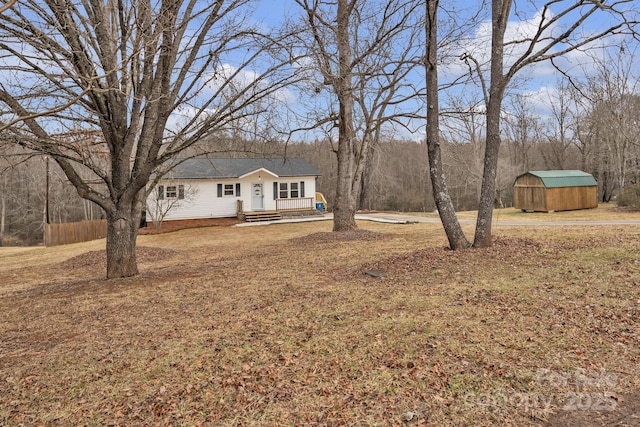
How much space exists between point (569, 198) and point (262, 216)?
17.6 metres

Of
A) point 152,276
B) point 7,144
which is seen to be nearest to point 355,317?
point 152,276

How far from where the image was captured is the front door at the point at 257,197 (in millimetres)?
25234

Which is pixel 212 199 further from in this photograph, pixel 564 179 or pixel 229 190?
pixel 564 179

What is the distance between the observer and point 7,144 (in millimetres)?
5711

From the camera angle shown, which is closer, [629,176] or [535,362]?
[535,362]

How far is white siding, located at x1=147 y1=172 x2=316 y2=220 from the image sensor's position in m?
23.3

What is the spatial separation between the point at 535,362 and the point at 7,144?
7.16 m

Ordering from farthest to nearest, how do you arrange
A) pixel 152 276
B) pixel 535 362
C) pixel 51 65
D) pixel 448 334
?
pixel 152 276 < pixel 51 65 < pixel 448 334 < pixel 535 362

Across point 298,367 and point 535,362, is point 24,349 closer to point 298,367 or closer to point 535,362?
point 298,367

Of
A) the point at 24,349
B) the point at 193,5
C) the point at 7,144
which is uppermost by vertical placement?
the point at 193,5

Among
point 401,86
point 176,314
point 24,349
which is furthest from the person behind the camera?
point 401,86

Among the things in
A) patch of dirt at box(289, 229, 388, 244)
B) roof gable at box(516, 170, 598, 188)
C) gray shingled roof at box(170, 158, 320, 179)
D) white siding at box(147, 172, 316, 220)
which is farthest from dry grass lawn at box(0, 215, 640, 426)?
gray shingled roof at box(170, 158, 320, 179)

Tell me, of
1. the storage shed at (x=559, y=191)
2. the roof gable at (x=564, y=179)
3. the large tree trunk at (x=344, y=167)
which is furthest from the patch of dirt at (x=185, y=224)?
the roof gable at (x=564, y=179)

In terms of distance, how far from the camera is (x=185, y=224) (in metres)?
22.5
